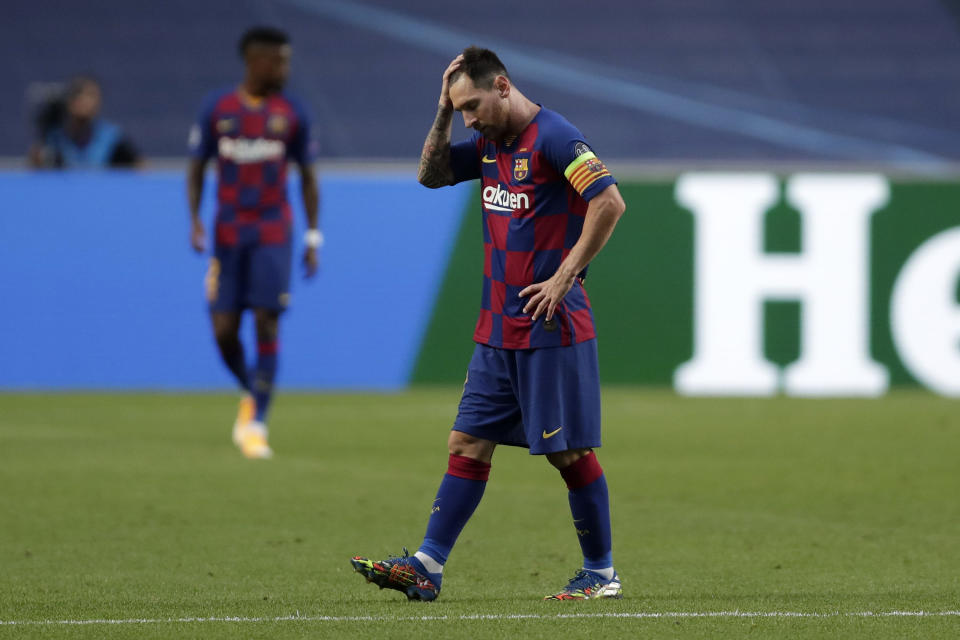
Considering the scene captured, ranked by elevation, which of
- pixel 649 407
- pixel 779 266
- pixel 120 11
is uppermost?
pixel 120 11

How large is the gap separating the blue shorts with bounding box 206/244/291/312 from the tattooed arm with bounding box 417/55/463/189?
14.3 ft

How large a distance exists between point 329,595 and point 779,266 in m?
8.80

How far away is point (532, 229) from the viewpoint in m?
5.41

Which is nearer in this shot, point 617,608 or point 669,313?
point 617,608

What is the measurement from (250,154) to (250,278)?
737mm

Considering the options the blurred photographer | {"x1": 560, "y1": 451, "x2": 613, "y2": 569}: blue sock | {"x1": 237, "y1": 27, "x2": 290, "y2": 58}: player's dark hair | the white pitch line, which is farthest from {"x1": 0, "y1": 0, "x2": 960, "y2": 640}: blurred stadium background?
{"x1": 237, "y1": 27, "x2": 290, "y2": 58}: player's dark hair

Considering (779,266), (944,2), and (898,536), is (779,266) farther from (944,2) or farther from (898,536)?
(944,2)

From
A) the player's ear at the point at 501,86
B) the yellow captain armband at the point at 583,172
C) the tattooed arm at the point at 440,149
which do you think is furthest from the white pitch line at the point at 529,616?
the player's ear at the point at 501,86

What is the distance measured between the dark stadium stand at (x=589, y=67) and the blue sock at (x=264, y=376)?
36.3 feet

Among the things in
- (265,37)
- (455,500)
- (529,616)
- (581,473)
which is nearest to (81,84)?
(265,37)

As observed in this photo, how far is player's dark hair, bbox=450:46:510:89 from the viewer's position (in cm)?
531

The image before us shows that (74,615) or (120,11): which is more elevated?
(120,11)

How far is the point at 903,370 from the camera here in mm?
13656

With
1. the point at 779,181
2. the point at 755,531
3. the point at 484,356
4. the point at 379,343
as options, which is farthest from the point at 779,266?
the point at 484,356
